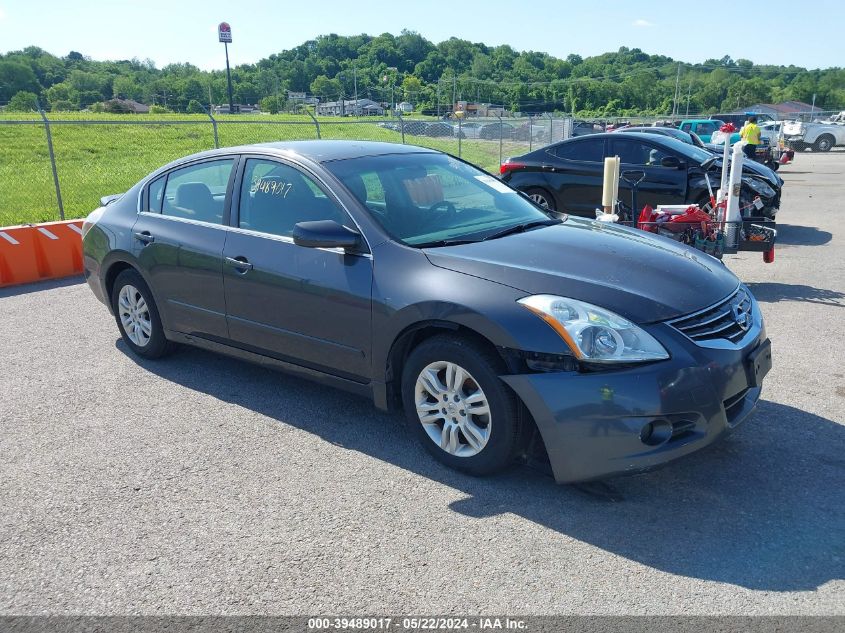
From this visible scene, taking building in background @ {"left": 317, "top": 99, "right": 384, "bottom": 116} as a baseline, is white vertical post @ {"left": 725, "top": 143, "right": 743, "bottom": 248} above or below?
below

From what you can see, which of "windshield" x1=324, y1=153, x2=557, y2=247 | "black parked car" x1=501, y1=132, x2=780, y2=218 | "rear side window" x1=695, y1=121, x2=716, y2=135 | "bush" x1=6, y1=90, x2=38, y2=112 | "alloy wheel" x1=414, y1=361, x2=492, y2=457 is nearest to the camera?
"alloy wheel" x1=414, y1=361, x2=492, y2=457

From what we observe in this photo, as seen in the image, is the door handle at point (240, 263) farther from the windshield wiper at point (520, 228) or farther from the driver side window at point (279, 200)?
the windshield wiper at point (520, 228)

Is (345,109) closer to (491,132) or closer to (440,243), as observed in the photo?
(491,132)

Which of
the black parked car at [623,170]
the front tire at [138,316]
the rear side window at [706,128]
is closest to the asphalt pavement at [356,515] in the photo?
the front tire at [138,316]

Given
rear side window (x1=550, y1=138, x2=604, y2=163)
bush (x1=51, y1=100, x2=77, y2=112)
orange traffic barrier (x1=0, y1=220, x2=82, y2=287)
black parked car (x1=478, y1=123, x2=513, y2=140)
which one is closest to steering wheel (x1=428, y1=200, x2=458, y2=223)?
orange traffic barrier (x1=0, y1=220, x2=82, y2=287)

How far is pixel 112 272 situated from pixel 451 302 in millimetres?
3397

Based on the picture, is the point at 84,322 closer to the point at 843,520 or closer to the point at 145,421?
the point at 145,421

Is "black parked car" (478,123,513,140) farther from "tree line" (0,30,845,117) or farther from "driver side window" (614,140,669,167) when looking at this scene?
"tree line" (0,30,845,117)

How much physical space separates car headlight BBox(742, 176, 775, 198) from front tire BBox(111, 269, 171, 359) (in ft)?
28.7

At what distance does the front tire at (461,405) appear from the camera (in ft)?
11.7

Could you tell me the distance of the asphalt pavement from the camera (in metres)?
2.91

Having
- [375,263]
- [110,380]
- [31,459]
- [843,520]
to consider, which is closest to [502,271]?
[375,263]

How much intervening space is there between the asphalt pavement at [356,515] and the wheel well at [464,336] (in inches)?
8.0

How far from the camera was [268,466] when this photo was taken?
13.3 ft
